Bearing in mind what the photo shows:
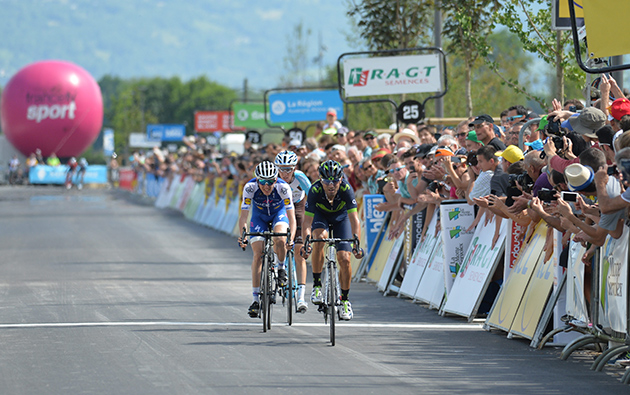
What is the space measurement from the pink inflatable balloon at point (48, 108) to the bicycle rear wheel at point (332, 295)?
6837 cm

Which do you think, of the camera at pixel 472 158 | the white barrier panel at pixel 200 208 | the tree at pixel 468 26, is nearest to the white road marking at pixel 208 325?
the camera at pixel 472 158

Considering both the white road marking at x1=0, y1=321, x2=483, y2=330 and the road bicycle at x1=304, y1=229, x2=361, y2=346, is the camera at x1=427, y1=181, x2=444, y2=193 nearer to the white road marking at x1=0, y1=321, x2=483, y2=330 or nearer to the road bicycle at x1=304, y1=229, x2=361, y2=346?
the white road marking at x1=0, y1=321, x2=483, y2=330

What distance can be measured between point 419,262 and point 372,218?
288 cm

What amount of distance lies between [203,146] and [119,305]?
1011 inches

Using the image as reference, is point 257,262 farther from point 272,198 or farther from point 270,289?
point 272,198

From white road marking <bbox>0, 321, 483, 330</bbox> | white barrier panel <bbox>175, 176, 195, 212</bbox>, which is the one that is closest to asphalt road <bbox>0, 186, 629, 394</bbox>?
white road marking <bbox>0, 321, 483, 330</bbox>

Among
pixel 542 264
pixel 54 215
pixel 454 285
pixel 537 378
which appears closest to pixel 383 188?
pixel 454 285

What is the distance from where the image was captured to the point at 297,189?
41.0 feet

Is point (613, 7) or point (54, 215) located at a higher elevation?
point (613, 7)

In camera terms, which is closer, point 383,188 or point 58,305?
point 58,305

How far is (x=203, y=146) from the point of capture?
3822cm

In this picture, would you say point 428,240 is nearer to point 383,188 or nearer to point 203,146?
point 383,188

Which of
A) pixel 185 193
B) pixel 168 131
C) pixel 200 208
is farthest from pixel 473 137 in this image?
pixel 168 131

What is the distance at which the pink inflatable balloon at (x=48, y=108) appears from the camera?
247ft
